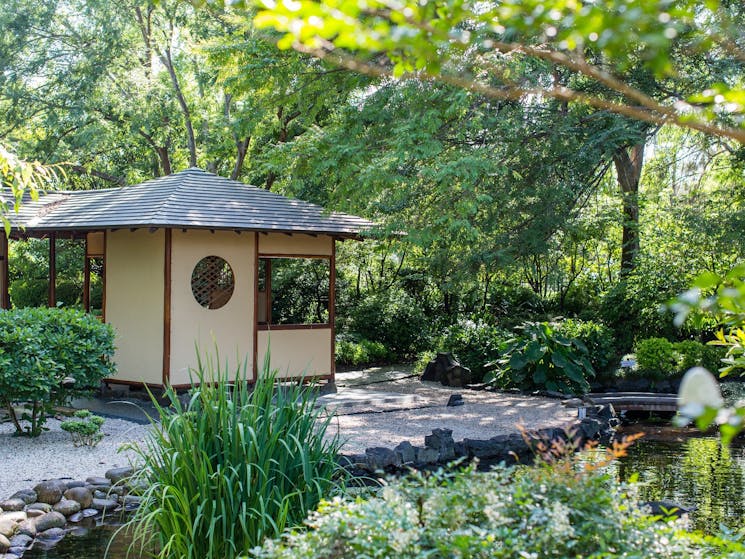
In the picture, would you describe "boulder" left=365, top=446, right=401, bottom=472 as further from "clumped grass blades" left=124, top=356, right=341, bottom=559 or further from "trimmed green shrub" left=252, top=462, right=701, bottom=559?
"trimmed green shrub" left=252, top=462, right=701, bottom=559

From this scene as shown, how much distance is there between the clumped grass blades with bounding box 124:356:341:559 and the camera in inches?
160

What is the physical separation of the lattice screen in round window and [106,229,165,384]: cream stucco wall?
59cm

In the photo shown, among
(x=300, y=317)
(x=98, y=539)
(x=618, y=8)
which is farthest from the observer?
(x=300, y=317)

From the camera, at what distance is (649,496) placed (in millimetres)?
7012

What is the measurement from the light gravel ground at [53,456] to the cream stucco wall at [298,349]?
2815mm

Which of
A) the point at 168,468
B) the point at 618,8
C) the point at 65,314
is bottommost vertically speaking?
the point at 168,468

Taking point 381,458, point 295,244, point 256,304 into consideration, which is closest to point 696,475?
point 381,458

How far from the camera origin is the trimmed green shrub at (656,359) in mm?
13070

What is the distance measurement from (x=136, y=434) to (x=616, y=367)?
797 centimetres

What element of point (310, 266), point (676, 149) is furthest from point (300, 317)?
point (676, 149)

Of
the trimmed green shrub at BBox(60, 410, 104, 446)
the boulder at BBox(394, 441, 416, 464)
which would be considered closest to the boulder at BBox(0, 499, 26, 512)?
the trimmed green shrub at BBox(60, 410, 104, 446)

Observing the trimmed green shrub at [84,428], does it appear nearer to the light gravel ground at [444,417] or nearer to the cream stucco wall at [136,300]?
the light gravel ground at [444,417]

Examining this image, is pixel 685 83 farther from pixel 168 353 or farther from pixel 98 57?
pixel 98 57

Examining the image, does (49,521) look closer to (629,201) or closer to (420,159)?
(420,159)
